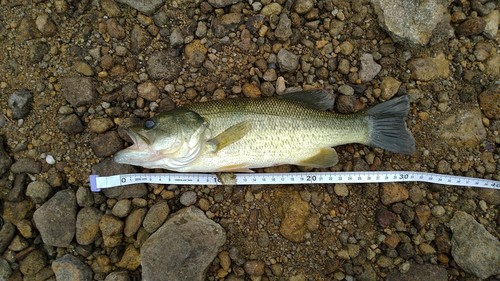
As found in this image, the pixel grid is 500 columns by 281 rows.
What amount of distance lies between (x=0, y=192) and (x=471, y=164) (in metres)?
5.39

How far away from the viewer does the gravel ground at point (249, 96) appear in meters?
4.12

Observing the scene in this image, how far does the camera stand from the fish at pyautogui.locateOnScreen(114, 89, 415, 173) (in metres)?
3.76

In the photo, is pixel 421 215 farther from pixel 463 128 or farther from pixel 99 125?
pixel 99 125

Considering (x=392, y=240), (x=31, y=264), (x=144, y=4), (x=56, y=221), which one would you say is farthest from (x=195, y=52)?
(x=392, y=240)

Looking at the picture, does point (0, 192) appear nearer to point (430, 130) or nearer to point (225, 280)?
point (225, 280)

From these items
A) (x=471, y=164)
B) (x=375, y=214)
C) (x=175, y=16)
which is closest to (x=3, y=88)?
(x=175, y=16)

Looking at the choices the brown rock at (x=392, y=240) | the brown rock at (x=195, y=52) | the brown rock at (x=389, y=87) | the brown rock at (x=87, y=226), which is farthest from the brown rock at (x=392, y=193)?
the brown rock at (x=87, y=226)

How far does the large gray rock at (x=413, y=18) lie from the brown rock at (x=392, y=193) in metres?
1.67

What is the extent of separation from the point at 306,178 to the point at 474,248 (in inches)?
76.6

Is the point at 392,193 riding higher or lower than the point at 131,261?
higher

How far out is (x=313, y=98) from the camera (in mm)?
4176

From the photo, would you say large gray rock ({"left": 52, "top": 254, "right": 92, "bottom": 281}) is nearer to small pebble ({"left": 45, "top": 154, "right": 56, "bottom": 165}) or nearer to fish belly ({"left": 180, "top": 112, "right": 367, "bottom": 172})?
small pebble ({"left": 45, "top": 154, "right": 56, "bottom": 165})

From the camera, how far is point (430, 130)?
440cm

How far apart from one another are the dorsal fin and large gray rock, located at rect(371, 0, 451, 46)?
1.10m
